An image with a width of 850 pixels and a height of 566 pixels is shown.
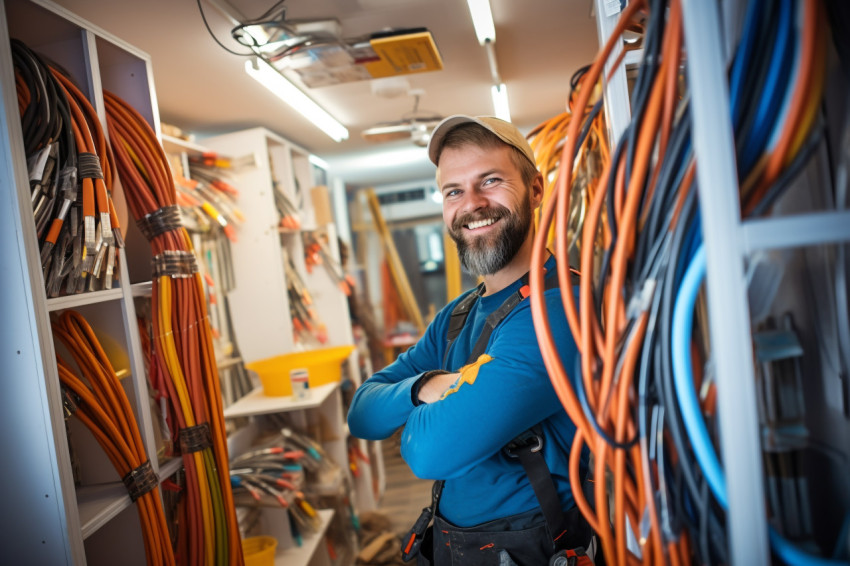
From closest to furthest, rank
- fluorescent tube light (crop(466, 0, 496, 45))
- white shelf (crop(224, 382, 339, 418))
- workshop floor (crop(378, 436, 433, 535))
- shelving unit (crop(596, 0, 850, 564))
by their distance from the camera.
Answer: shelving unit (crop(596, 0, 850, 564)), fluorescent tube light (crop(466, 0, 496, 45)), white shelf (crop(224, 382, 339, 418)), workshop floor (crop(378, 436, 433, 535))

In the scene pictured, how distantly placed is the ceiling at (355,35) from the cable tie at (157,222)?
0.80m

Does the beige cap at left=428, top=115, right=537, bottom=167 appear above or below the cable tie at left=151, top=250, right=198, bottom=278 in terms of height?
above

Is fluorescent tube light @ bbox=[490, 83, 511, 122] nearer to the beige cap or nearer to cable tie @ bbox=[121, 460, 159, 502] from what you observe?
the beige cap

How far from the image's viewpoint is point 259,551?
114 inches

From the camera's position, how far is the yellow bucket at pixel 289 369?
139 inches

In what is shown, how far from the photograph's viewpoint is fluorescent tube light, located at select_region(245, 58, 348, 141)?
8.91 ft

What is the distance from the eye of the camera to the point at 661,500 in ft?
3.01

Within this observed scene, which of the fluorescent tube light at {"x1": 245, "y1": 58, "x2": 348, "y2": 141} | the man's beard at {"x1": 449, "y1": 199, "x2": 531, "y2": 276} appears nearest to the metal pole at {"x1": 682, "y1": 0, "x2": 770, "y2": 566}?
the man's beard at {"x1": 449, "y1": 199, "x2": 531, "y2": 276}

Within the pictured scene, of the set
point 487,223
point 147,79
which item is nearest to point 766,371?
point 487,223

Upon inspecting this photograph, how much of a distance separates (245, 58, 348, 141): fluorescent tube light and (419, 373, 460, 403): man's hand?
1.93 m

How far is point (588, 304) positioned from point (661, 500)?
0.34 meters

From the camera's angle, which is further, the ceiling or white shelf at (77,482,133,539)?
the ceiling

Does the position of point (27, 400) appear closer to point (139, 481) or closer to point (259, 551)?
point (139, 481)

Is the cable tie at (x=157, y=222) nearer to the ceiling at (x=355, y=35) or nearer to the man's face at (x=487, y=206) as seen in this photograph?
the ceiling at (x=355, y=35)
